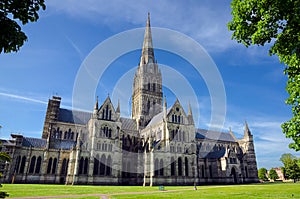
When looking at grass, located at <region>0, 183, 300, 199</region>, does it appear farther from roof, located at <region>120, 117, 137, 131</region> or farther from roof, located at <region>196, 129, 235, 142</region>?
roof, located at <region>196, 129, 235, 142</region>

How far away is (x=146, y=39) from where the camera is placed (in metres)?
89.1

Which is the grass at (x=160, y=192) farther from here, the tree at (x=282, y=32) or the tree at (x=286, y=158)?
the tree at (x=286, y=158)

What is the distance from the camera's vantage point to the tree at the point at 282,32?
11.8 meters

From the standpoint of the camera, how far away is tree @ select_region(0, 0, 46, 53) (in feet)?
27.0

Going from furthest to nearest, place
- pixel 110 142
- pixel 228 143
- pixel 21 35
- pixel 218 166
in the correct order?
1. pixel 228 143
2. pixel 218 166
3. pixel 110 142
4. pixel 21 35

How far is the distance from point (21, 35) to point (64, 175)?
149ft

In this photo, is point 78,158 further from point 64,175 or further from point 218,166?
point 218,166

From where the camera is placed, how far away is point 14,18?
29.1ft

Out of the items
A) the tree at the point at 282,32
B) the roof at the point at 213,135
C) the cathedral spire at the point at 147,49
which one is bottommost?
the tree at the point at 282,32

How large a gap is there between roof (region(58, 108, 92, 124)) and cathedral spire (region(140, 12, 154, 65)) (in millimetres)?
32572

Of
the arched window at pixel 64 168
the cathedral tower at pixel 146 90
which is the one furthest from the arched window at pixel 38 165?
the cathedral tower at pixel 146 90

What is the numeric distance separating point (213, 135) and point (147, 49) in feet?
139

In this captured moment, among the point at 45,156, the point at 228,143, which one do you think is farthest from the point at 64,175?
the point at 228,143

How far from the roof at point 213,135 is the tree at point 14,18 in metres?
66.7
